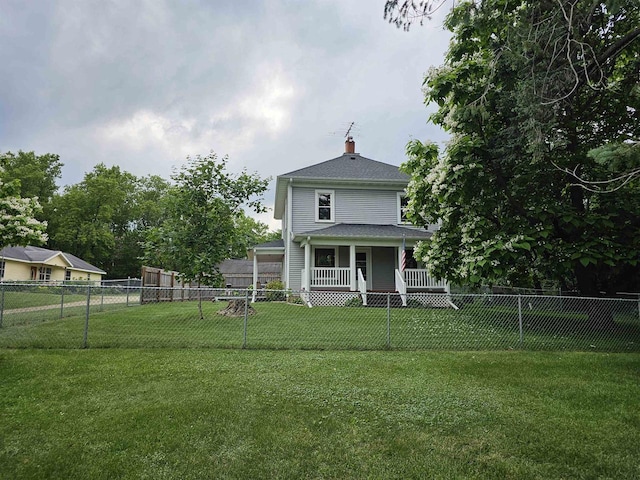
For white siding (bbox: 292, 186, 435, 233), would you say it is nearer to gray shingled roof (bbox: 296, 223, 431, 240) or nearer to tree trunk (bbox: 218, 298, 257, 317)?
gray shingled roof (bbox: 296, 223, 431, 240)

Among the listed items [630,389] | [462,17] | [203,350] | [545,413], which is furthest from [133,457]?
[462,17]

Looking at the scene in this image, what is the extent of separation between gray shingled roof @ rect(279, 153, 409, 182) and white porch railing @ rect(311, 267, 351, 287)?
424cm

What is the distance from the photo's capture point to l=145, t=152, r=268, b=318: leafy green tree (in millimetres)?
11039

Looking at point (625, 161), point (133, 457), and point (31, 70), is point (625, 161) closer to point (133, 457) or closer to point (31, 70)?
point (133, 457)

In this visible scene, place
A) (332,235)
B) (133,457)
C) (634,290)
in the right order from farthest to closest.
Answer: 1. (332,235)
2. (634,290)
3. (133,457)

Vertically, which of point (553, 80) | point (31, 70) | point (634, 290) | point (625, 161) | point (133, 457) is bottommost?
point (133, 457)

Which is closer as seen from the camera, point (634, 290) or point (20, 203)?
point (20, 203)

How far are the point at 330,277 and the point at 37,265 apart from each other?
1003 inches

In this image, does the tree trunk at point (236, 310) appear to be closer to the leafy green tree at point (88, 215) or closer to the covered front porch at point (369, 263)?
the covered front porch at point (369, 263)

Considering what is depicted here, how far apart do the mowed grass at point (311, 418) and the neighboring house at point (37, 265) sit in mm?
20528

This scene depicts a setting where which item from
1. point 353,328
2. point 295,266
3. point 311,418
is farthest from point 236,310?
point 311,418

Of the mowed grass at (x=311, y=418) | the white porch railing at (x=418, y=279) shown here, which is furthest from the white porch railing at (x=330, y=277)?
the mowed grass at (x=311, y=418)

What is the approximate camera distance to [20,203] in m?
8.37

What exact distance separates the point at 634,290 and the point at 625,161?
10216 mm
